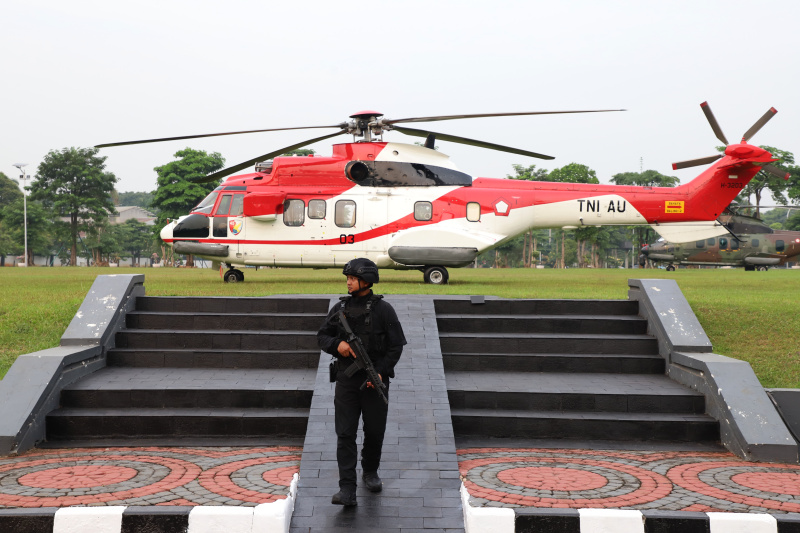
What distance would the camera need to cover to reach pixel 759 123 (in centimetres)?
2041

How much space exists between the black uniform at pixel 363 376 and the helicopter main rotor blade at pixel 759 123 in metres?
18.0

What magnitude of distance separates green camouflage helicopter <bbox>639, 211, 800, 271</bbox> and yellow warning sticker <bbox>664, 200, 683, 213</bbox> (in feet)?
98.5

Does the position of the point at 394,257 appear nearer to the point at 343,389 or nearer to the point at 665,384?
the point at 665,384

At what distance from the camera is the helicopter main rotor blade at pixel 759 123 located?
19984mm

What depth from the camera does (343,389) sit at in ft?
19.1

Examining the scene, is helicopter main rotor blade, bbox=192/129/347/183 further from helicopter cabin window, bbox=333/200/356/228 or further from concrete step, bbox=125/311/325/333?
concrete step, bbox=125/311/325/333

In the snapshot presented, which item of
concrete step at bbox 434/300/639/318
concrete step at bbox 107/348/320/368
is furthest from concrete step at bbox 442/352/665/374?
concrete step at bbox 107/348/320/368

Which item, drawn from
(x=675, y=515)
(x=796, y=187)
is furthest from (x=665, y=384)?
(x=796, y=187)

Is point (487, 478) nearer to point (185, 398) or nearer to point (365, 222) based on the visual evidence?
point (185, 398)

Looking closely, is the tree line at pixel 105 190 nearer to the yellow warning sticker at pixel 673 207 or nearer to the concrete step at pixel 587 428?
the yellow warning sticker at pixel 673 207

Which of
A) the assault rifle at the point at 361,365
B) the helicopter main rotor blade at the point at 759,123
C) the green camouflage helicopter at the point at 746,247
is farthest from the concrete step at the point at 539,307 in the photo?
the green camouflage helicopter at the point at 746,247

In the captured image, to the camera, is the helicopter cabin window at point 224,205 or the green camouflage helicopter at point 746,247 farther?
the green camouflage helicopter at point 746,247

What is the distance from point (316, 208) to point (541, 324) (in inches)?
386

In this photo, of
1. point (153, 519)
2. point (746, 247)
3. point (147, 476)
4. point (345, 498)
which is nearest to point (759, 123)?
point (345, 498)
